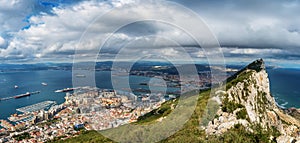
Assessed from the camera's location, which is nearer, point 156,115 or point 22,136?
point 156,115

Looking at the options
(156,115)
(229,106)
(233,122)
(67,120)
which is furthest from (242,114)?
(67,120)

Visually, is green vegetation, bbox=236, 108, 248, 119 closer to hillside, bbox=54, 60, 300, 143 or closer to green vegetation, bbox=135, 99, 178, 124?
hillside, bbox=54, 60, 300, 143

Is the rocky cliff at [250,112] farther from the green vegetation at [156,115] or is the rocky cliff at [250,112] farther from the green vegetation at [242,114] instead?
the green vegetation at [156,115]

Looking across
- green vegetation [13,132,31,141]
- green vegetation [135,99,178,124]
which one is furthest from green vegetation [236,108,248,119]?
green vegetation [13,132,31,141]

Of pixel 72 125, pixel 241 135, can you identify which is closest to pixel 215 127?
pixel 241 135

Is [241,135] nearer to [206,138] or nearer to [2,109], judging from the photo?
[206,138]

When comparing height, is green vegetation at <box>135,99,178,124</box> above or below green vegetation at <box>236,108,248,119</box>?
below

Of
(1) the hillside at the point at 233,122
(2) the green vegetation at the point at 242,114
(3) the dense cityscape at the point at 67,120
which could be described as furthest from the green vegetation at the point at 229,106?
(3) the dense cityscape at the point at 67,120

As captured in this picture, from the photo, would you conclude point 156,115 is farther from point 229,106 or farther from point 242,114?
point 242,114
